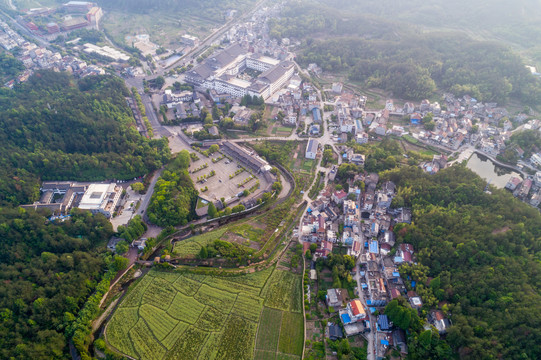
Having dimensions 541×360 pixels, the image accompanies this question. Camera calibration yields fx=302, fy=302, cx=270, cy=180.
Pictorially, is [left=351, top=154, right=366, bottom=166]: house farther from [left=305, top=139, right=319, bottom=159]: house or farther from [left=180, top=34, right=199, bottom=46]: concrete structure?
[left=180, top=34, right=199, bottom=46]: concrete structure

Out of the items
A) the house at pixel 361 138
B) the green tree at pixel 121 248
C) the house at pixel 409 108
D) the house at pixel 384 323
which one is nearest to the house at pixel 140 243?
the green tree at pixel 121 248

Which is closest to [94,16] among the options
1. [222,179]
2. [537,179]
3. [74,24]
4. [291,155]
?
[74,24]

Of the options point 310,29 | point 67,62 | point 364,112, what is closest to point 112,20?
point 67,62

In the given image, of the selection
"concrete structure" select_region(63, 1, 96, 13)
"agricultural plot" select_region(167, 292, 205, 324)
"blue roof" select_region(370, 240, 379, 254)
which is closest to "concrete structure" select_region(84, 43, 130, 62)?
"concrete structure" select_region(63, 1, 96, 13)

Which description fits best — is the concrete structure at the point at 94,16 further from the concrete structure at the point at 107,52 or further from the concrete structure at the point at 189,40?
the concrete structure at the point at 189,40

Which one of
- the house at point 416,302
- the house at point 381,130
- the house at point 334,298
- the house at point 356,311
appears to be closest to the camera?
the house at point 356,311

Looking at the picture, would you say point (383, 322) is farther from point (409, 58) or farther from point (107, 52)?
point (107, 52)
